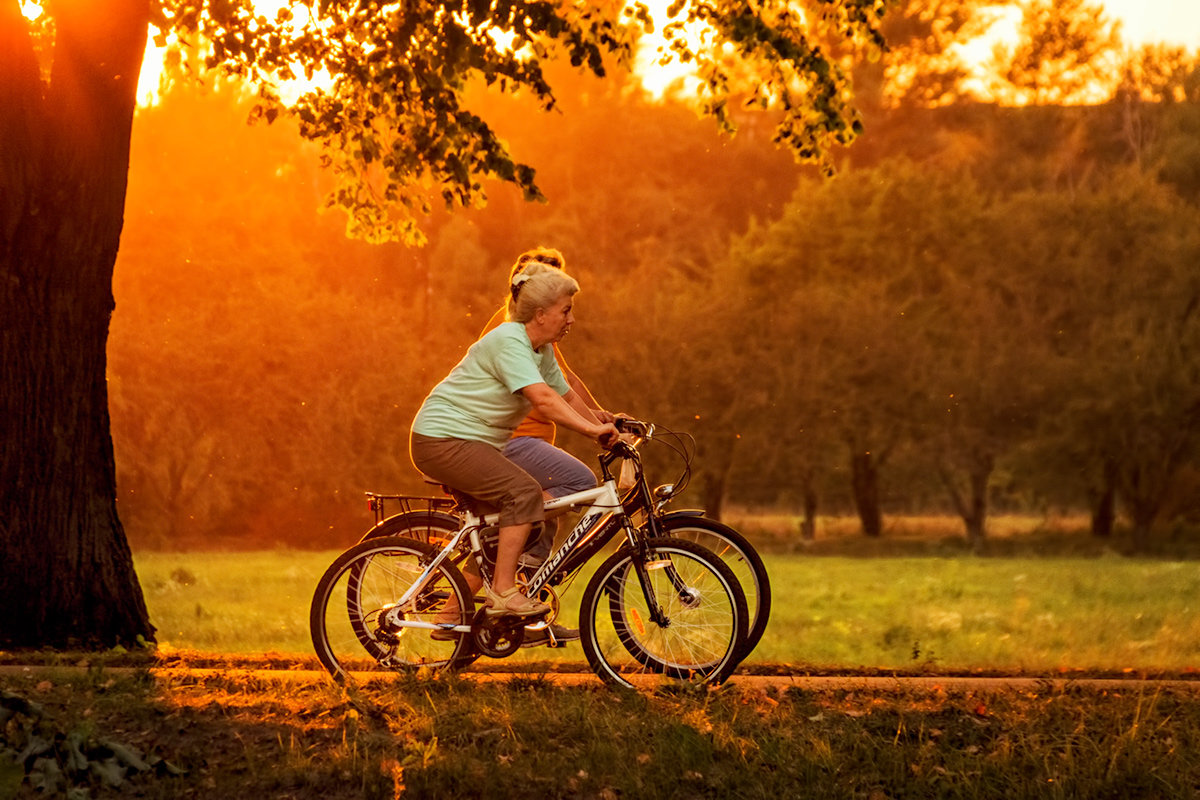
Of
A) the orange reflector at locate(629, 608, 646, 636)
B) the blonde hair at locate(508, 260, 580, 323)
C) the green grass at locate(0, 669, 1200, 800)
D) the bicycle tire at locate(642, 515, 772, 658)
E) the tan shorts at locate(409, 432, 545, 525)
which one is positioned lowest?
the green grass at locate(0, 669, 1200, 800)

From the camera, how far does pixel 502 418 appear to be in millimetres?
7137

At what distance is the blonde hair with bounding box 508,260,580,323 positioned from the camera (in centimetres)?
693

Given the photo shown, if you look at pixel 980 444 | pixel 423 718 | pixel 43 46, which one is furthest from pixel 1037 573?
pixel 423 718

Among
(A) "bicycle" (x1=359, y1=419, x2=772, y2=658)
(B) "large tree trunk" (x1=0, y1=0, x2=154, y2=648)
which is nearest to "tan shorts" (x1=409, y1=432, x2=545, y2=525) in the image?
(A) "bicycle" (x1=359, y1=419, x2=772, y2=658)

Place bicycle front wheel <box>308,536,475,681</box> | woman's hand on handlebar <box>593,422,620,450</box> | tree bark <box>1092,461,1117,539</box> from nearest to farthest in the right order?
woman's hand on handlebar <box>593,422,620,450</box> → bicycle front wheel <box>308,536,475,681</box> → tree bark <box>1092,461,1117,539</box>

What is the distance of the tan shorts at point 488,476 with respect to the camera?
7008 mm

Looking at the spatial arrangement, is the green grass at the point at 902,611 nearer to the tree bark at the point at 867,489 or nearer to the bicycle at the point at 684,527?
the bicycle at the point at 684,527

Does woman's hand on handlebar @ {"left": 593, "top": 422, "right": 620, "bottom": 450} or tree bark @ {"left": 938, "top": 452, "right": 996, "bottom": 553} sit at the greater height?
woman's hand on handlebar @ {"left": 593, "top": 422, "right": 620, "bottom": 450}

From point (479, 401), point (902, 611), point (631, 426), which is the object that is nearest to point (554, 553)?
point (631, 426)

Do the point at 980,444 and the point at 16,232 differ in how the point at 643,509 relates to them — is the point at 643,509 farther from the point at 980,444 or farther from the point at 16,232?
the point at 980,444

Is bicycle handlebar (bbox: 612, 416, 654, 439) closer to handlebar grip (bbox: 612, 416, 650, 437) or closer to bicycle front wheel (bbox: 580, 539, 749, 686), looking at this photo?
handlebar grip (bbox: 612, 416, 650, 437)

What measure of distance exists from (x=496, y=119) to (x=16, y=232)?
4413 cm

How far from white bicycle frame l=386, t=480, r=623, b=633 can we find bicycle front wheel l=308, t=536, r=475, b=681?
1 centimetres

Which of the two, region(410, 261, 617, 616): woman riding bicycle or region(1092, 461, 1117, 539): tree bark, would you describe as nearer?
region(410, 261, 617, 616): woman riding bicycle
